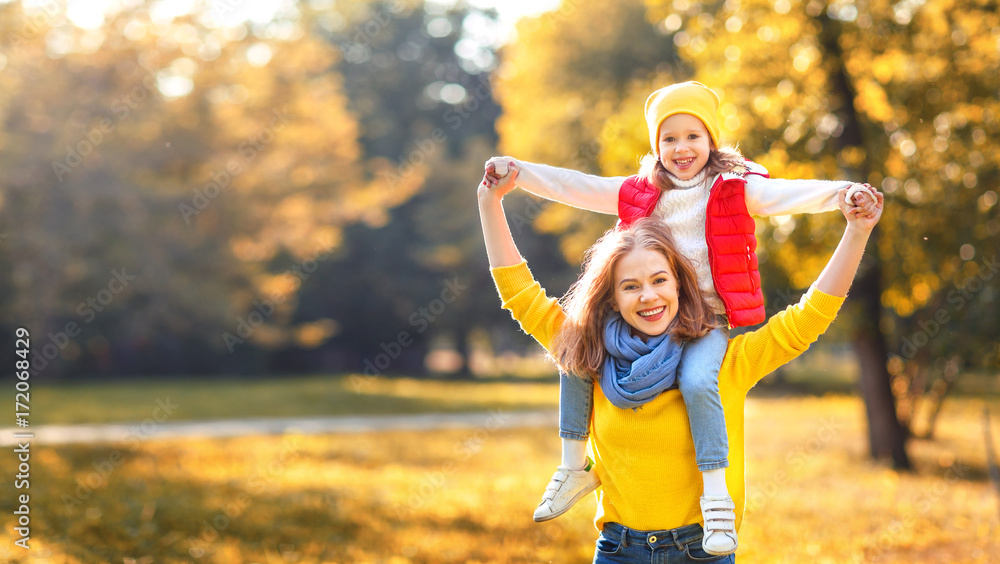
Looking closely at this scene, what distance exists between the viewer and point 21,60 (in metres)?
13.2

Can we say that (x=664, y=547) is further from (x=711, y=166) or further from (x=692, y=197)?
(x=711, y=166)

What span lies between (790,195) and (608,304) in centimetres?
62

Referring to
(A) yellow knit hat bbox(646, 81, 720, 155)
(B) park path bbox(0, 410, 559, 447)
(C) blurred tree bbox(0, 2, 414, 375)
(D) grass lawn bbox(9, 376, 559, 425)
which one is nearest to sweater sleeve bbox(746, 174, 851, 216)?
(A) yellow knit hat bbox(646, 81, 720, 155)

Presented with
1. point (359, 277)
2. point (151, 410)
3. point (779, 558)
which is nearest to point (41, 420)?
point (151, 410)

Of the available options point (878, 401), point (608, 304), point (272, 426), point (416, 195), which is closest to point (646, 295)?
point (608, 304)

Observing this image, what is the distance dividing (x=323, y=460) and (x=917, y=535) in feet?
24.3

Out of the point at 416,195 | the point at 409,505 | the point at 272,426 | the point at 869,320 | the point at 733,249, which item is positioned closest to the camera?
the point at 733,249

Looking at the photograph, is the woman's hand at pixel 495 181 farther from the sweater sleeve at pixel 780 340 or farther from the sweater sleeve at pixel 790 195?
the sweater sleeve at pixel 780 340

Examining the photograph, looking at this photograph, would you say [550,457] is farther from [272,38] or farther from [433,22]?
[433,22]

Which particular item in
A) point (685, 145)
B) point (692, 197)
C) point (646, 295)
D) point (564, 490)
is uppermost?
point (685, 145)

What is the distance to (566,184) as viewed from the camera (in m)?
2.93

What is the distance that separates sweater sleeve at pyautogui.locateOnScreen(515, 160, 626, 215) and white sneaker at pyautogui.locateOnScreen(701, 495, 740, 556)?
1000 mm

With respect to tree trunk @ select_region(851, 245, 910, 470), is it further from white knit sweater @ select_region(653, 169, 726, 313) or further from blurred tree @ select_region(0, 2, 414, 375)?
blurred tree @ select_region(0, 2, 414, 375)

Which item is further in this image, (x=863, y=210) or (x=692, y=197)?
(x=692, y=197)
